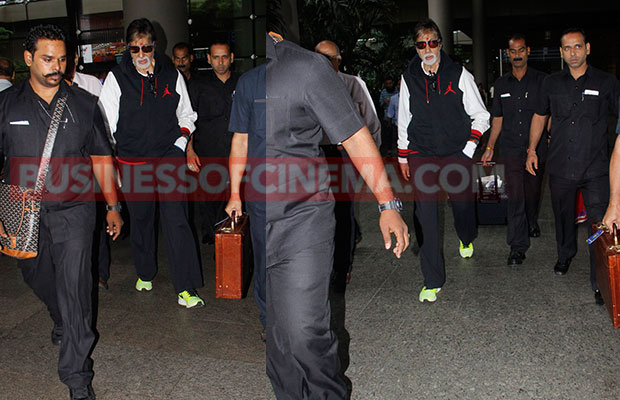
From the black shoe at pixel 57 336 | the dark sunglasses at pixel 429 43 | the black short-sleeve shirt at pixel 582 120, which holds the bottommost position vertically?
the black shoe at pixel 57 336

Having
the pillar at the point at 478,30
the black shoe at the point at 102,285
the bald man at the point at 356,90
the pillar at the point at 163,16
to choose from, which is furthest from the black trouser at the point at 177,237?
the pillar at the point at 478,30

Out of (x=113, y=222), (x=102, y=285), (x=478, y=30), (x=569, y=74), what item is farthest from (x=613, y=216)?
(x=478, y=30)

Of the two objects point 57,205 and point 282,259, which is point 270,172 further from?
point 57,205

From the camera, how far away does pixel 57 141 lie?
3338mm

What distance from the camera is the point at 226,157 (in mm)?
6863

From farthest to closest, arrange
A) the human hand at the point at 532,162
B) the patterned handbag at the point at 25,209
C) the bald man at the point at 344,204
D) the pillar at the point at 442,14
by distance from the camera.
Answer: the pillar at the point at 442,14 → the human hand at the point at 532,162 → the bald man at the point at 344,204 → the patterned handbag at the point at 25,209

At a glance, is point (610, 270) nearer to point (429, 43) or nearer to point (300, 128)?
point (429, 43)

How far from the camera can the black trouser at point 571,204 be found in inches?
192

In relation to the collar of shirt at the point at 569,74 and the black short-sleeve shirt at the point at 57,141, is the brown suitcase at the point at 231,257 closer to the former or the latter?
the black short-sleeve shirt at the point at 57,141

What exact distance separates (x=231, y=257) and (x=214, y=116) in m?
3.24

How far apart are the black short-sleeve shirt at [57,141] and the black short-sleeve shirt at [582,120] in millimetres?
3419

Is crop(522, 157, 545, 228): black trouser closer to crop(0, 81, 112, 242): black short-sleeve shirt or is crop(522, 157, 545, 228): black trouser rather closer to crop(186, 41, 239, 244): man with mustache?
crop(186, 41, 239, 244): man with mustache

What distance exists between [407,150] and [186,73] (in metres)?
3.13

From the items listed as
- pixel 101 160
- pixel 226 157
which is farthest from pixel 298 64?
pixel 226 157
